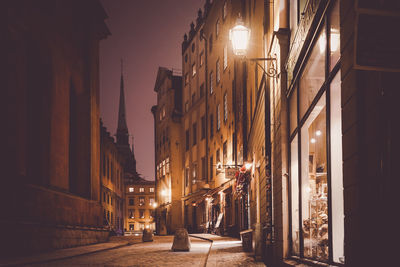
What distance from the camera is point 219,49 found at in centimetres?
3391

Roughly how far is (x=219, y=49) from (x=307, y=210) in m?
27.8

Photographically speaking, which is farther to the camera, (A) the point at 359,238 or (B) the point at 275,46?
(B) the point at 275,46

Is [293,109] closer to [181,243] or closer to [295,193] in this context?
[295,193]

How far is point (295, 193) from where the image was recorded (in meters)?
8.17

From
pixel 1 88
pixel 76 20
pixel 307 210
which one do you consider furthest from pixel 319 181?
pixel 76 20

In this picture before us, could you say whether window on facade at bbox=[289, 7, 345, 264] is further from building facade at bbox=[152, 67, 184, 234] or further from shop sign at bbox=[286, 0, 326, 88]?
building facade at bbox=[152, 67, 184, 234]

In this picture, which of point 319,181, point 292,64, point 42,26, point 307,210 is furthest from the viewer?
point 42,26

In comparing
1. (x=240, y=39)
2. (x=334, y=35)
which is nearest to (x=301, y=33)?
(x=334, y=35)

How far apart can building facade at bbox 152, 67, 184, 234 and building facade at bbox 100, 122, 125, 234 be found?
521 centimetres

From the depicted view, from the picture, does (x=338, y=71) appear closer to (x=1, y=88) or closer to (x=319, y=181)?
(x=319, y=181)

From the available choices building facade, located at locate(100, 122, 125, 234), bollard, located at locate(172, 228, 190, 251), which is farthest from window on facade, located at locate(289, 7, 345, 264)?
building facade, located at locate(100, 122, 125, 234)

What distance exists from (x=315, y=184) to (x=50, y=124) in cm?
1690

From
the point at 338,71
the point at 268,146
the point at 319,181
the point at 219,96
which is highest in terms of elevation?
the point at 219,96

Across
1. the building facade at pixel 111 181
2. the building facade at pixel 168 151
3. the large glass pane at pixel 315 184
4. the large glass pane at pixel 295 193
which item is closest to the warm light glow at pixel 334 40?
the large glass pane at pixel 315 184
